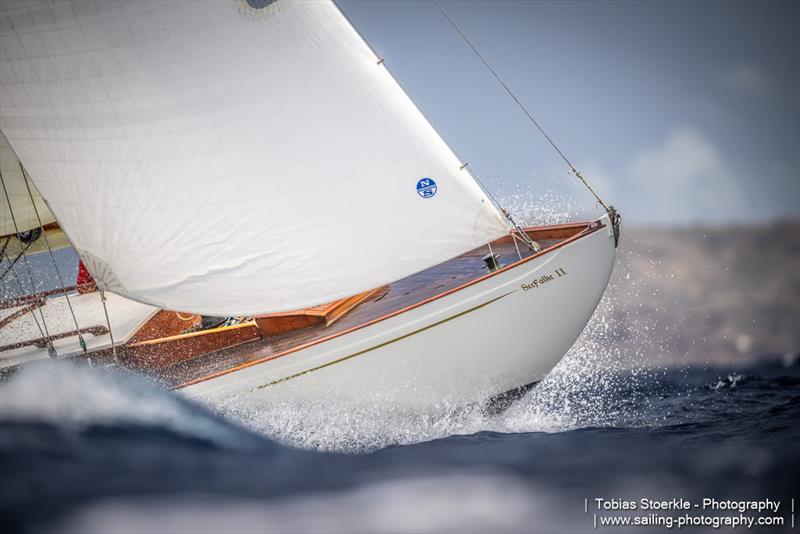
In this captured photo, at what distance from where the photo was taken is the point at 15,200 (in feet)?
26.7

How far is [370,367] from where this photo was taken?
237 inches

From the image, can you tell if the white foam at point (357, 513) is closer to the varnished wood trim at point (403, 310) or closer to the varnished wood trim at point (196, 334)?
the varnished wood trim at point (403, 310)

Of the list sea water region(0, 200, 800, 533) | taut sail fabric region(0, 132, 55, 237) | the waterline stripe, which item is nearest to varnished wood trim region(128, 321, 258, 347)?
sea water region(0, 200, 800, 533)

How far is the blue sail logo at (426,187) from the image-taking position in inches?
221

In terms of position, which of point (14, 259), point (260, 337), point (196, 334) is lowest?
point (260, 337)

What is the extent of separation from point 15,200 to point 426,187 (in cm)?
615

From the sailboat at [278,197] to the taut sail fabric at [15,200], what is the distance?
174 cm

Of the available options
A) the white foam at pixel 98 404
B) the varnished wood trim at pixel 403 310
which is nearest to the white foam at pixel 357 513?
the white foam at pixel 98 404

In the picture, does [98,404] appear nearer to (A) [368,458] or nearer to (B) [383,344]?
(A) [368,458]

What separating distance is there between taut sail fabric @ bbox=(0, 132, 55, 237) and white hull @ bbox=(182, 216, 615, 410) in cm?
426

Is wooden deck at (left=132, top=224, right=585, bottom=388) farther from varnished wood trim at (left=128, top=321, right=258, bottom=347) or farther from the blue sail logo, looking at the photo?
the blue sail logo

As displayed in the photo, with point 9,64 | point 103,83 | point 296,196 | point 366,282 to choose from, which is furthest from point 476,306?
point 9,64

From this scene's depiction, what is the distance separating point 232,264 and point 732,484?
15.7ft

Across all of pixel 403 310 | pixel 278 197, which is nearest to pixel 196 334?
pixel 278 197
